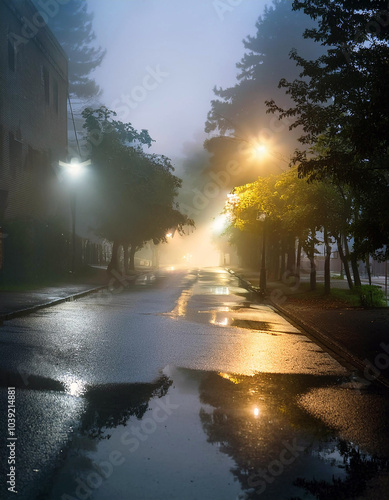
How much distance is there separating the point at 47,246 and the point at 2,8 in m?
11.7

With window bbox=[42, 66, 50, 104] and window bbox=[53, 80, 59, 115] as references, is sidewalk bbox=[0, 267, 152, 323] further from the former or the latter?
window bbox=[53, 80, 59, 115]

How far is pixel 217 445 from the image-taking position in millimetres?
5277

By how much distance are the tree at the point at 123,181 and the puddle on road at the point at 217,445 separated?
33.1m

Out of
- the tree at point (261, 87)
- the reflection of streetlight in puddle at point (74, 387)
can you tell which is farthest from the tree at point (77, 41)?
the reflection of streetlight in puddle at point (74, 387)

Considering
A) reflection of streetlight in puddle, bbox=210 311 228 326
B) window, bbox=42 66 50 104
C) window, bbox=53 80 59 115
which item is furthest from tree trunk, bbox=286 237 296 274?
reflection of streetlight in puddle, bbox=210 311 228 326

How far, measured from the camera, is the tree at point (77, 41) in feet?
272

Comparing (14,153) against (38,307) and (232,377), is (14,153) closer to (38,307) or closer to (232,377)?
(38,307)

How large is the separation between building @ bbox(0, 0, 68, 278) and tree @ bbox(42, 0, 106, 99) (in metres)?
Result: 49.3

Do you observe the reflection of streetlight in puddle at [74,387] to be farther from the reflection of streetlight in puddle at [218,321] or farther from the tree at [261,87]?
the tree at [261,87]

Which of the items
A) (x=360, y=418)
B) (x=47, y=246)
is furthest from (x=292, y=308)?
(x=47, y=246)

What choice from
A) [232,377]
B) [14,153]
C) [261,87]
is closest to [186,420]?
[232,377]

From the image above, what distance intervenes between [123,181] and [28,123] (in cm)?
937

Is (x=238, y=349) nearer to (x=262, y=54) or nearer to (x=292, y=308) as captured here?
(x=292, y=308)

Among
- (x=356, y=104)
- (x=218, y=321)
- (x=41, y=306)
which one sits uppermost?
(x=356, y=104)
